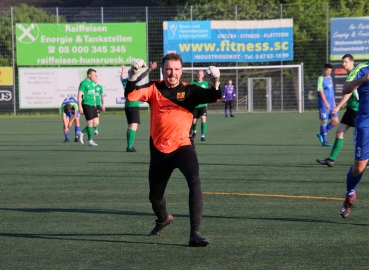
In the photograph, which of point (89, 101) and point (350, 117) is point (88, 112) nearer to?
point (89, 101)

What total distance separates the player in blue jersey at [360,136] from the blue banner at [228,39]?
128 ft

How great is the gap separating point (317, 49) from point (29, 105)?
17.9m

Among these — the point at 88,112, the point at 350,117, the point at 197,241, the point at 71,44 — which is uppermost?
the point at 71,44

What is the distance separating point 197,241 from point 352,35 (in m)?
41.8

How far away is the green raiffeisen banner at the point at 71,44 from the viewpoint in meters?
46.7

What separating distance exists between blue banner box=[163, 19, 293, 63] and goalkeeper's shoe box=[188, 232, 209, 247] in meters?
40.7

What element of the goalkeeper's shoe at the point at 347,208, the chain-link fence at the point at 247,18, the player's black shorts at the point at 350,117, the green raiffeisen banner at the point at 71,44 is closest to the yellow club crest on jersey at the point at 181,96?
the goalkeeper's shoe at the point at 347,208

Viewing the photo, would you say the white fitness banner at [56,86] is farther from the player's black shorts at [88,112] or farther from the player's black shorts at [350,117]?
the player's black shorts at [350,117]

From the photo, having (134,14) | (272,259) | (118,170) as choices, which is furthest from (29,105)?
(272,259)

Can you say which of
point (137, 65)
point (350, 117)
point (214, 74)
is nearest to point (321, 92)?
point (350, 117)

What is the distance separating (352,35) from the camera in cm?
4697

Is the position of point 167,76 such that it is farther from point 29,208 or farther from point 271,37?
point 271,37

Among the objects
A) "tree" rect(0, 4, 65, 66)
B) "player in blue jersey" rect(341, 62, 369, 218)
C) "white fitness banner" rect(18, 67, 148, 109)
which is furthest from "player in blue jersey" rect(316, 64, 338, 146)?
"tree" rect(0, 4, 65, 66)

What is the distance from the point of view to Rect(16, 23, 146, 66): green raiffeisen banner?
46.7 meters
